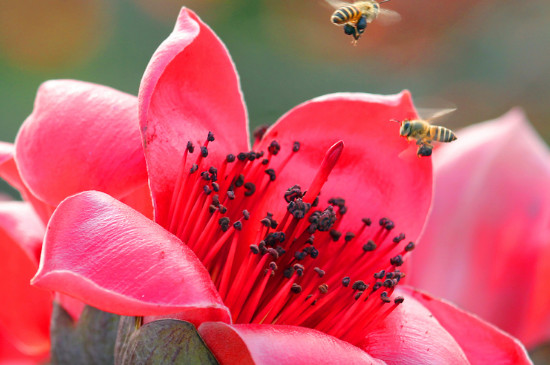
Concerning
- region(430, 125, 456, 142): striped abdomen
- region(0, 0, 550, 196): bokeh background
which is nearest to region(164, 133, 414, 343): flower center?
region(430, 125, 456, 142): striped abdomen

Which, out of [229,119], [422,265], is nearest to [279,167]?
[229,119]

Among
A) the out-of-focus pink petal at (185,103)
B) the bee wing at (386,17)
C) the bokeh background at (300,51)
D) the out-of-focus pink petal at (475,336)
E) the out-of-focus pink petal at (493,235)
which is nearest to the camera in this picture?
the out-of-focus pink petal at (185,103)

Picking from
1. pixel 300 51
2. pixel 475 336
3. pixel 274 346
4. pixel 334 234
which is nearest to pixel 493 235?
pixel 475 336

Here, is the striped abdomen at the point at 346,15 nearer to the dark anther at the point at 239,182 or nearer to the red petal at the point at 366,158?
the red petal at the point at 366,158

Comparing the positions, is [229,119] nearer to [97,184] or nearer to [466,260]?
[97,184]

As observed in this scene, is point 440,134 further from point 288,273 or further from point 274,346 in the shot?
point 274,346

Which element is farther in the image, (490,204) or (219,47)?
(490,204)

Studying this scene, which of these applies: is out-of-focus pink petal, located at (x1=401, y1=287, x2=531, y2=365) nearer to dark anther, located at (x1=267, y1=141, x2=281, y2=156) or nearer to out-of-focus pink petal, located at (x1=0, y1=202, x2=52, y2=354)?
dark anther, located at (x1=267, y1=141, x2=281, y2=156)

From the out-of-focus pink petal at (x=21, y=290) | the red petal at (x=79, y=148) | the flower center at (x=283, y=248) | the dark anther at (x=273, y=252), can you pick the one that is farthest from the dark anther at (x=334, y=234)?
the out-of-focus pink petal at (x=21, y=290)
